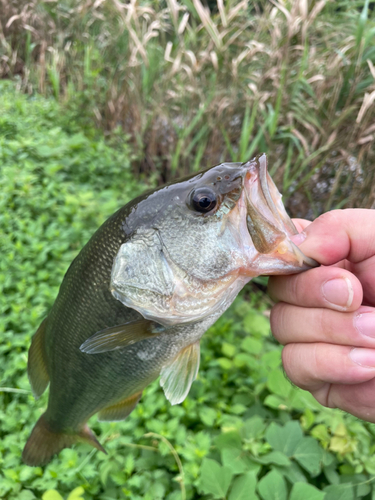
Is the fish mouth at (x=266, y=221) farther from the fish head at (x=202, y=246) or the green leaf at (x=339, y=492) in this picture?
the green leaf at (x=339, y=492)

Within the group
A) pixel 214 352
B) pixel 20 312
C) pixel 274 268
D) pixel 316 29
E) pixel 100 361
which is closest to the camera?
pixel 274 268

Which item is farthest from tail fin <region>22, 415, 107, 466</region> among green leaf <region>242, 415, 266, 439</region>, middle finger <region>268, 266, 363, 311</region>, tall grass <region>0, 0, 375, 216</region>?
tall grass <region>0, 0, 375, 216</region>

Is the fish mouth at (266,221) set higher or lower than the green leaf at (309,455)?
higher

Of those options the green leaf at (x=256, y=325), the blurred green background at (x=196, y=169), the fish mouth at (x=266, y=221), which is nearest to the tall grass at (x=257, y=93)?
the blurred green background at (x=196, y=169)

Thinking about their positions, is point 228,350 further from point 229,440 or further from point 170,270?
point 170,270

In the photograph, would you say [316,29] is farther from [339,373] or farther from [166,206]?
[339,373]

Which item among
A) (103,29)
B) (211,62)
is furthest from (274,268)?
(103,29)
